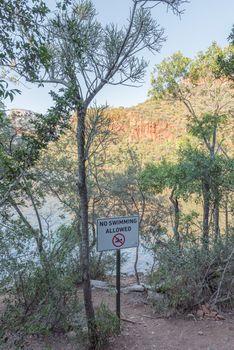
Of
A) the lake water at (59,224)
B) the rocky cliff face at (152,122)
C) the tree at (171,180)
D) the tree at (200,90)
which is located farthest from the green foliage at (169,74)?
the rocky cliff face at (152,122)

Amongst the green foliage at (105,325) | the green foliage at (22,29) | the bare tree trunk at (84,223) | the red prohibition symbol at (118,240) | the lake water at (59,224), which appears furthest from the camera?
the lake water at (59,224)

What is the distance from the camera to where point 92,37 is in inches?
142

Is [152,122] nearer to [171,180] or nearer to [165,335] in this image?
[171,180]

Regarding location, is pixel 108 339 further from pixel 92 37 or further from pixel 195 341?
pixel 92 37

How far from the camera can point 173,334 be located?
4.52 metres

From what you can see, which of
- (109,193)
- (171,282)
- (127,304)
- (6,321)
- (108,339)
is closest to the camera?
(6,321)

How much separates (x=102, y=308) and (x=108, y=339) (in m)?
0.38

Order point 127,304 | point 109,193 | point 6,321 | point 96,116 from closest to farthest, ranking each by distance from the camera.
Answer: point 6,321 → point 96,116 → point 127,304 → point 109,193

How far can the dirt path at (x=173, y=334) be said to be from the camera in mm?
4172

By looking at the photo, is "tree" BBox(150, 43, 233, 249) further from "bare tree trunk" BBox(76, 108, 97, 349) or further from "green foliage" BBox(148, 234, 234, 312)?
"bare tree trunk" BBox(76, 108, 97, 349)

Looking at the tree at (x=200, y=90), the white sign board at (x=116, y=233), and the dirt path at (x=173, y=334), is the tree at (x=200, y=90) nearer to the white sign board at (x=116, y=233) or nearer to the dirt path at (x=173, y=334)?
the dirt path at (x=173, y=334)

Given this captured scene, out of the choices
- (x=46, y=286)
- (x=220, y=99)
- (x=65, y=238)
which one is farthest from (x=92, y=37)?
(x=220, y=99)

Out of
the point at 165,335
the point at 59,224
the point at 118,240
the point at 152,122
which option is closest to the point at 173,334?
the point at 165,335

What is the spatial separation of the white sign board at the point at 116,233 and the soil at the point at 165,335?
1.29 m
